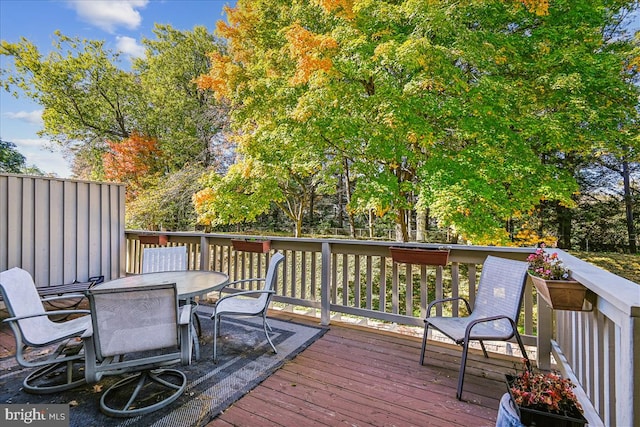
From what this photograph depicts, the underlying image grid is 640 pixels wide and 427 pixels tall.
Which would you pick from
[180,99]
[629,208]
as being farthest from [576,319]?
[629,208]

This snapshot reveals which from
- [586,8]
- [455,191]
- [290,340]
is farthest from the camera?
[586,8]

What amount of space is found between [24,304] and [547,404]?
121 inches

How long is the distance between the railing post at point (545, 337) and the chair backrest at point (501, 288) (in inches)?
16.0

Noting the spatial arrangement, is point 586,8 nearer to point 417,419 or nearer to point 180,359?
point 417,419

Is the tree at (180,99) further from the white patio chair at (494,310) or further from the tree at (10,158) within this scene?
the white patio chair at (494,310)

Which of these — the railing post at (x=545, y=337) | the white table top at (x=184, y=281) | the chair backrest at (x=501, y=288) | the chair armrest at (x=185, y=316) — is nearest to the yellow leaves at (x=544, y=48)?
the chair backrest at (x=501, y=288)

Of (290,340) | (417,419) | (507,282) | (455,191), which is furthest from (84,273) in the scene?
(455,191)

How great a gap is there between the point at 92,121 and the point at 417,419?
559 inches

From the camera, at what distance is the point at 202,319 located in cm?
365

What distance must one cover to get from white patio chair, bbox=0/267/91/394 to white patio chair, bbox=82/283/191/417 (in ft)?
1.07

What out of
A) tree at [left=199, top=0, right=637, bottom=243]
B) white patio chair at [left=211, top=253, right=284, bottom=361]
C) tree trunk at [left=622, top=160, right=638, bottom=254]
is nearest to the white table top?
white patio chair at [left=211, top=253, right=284, bottom=361]

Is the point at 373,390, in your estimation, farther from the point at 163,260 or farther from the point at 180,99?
the point at 180,99

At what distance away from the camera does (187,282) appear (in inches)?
110

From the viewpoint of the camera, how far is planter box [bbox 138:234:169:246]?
4691 mm
